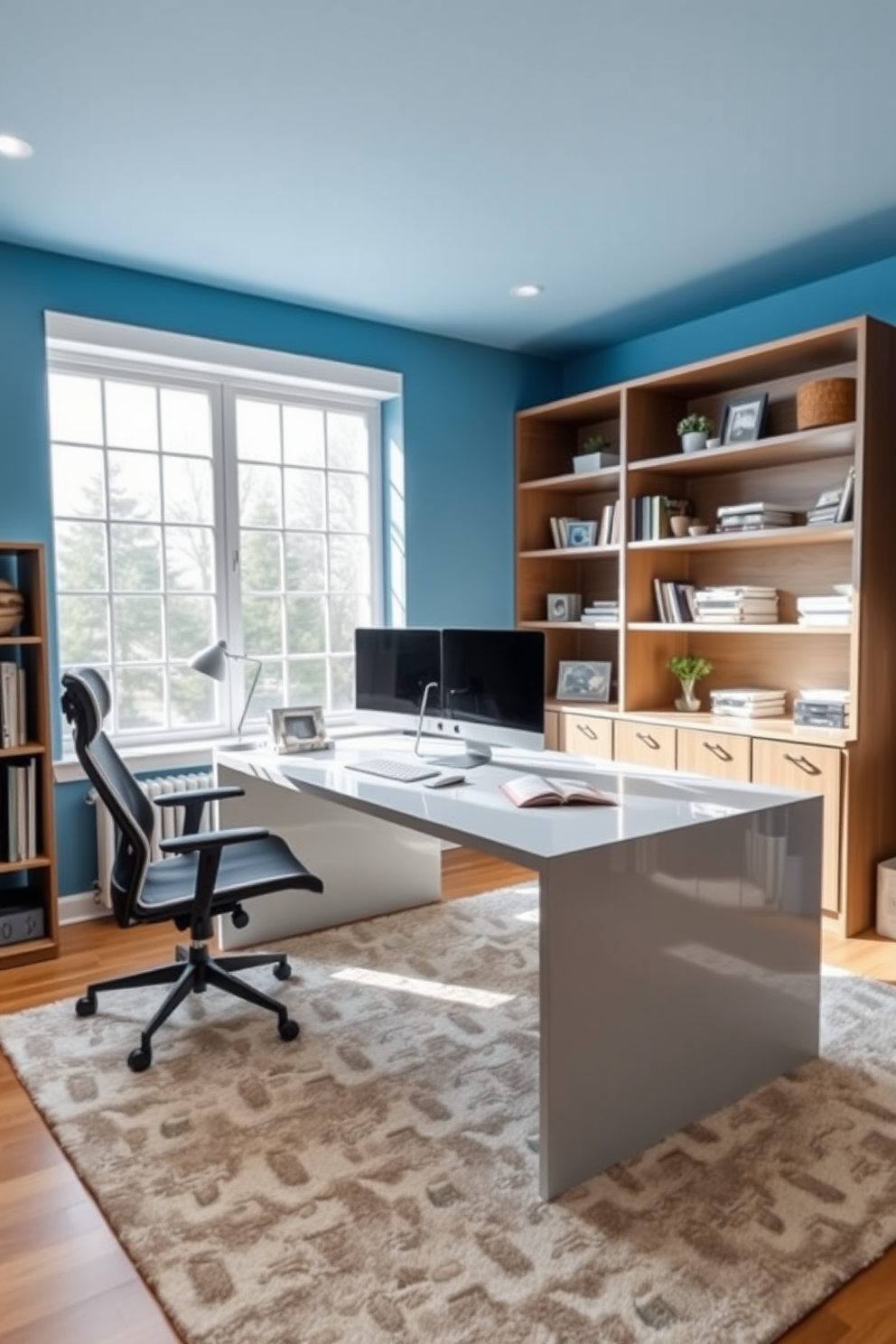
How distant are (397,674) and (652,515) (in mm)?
1592

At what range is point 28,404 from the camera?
3.22 metres

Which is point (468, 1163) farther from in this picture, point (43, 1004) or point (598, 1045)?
point (43, 1004)

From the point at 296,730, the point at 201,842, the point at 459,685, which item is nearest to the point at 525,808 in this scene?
the point at 459,685

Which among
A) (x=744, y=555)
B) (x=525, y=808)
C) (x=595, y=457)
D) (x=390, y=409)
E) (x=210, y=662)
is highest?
(x=390, y=409)

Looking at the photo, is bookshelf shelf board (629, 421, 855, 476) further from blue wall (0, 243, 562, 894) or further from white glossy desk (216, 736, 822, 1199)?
white glossy desk (216, 736, 822, 1199)

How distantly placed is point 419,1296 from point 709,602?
9.56ft

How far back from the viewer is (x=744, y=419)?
3.64m

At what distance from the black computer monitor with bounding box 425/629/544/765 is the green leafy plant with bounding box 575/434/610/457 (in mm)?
1920

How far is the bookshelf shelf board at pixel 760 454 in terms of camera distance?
3.27 meters

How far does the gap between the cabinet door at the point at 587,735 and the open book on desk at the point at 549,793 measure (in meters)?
1.68

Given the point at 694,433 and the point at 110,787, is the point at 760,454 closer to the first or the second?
the point at 694,433

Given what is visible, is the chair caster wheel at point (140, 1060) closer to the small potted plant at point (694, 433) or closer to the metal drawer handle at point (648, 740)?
the metal drawer handle at point (648, 740)

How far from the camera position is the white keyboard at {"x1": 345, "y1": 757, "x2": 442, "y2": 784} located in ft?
8.46

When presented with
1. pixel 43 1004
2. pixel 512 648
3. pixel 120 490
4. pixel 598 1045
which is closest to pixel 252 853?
pixel 43 1004
